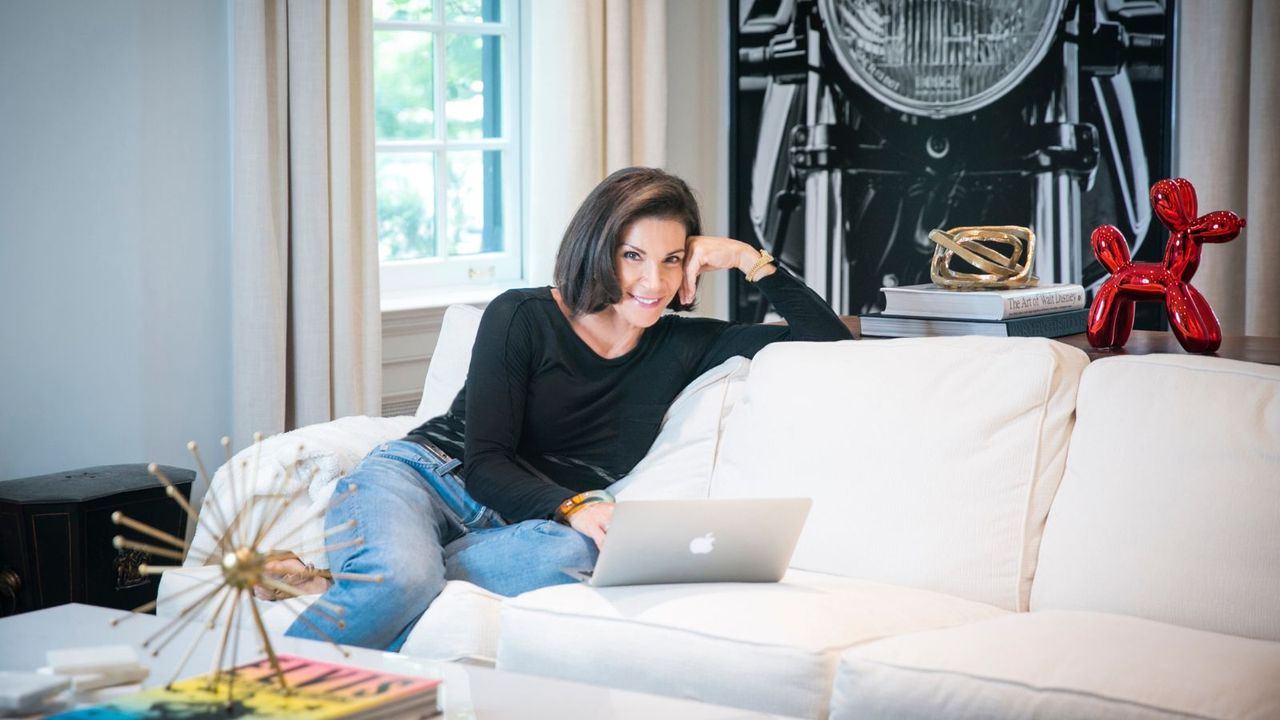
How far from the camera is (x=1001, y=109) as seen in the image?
3889 mm

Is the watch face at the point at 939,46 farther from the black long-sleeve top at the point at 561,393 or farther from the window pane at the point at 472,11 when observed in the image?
the black long-sleeve top at the point at 561,393

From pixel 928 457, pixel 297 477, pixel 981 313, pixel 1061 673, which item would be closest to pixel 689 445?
pixel 928 457

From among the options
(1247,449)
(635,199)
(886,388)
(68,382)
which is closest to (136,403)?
(68,382)

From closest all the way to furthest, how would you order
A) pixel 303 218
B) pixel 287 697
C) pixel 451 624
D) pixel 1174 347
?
pixel 287 697, pixel 451 624, pixel 1174 347, pixel 303 218

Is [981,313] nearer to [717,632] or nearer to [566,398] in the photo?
[566,398]

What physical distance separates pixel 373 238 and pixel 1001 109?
182 centimetres

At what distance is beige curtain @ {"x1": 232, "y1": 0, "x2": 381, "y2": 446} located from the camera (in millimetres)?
3178

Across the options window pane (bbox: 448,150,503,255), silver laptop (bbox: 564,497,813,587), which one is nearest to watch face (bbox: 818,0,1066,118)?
window pane (bbox: 448,150,503,255)

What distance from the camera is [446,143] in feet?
13.1

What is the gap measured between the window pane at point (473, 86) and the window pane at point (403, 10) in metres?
0.11

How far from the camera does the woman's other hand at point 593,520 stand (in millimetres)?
2209

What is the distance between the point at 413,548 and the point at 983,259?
1.22m

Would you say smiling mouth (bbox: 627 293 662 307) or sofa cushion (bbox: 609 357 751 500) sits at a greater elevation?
smiling mouth (bbox: 627 293 662 307)

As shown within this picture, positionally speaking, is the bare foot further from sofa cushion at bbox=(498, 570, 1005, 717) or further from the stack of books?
the stack of books
